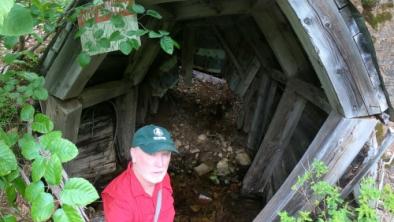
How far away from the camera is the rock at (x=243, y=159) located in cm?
564

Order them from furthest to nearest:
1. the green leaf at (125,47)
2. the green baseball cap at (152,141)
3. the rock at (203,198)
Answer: the rock at (203,198), the green leaf at (125,47), the green baseball cap at (152,141)

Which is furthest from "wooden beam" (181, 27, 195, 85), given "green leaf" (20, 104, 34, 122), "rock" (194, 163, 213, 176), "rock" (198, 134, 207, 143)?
"green leaf" (20, 104, 34, 122)

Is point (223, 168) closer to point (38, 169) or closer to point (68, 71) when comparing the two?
point (68, 71)

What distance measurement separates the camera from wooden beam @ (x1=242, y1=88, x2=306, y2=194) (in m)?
4.15

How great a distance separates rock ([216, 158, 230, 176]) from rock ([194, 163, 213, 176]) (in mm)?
119

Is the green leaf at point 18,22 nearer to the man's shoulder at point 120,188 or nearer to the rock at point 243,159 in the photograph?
the man's shoulder at point 120,188

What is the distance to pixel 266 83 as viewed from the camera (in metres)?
5.00

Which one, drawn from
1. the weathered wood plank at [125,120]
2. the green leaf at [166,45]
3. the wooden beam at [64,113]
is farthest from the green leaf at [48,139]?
the weathered wood plank at [125,120]

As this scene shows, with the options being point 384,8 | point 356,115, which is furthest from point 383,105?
point 384,8

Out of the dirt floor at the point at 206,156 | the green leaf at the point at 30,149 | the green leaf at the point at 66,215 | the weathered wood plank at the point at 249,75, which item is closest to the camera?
the green leaf at the point at 66,215

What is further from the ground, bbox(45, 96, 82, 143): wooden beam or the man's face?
the man's face

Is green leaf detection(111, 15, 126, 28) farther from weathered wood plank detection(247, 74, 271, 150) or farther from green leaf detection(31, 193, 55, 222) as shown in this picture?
weathered wood plank detection(247, 74, 271, 150)

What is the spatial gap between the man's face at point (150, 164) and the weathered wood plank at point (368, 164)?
55.9 inches

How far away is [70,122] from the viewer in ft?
11.5
